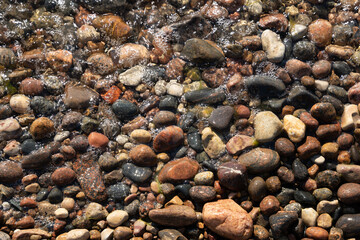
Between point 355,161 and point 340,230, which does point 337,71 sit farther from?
point 340,230

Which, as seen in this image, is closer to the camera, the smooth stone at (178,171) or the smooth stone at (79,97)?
the smooth stone at (178,171)

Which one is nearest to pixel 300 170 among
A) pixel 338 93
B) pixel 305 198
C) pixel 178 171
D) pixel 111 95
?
pixel 305 198

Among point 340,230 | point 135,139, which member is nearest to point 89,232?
point 135,139

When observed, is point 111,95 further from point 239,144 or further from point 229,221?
point 229,221

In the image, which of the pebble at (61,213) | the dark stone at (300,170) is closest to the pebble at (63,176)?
the pebble at (61,213)

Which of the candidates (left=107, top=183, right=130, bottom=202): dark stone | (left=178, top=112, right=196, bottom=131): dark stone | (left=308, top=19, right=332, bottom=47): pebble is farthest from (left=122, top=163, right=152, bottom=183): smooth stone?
(left=308, top=19, right=332, bottom=47): pebble

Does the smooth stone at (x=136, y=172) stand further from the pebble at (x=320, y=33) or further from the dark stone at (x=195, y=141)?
the pebble at (x=320, y=33)

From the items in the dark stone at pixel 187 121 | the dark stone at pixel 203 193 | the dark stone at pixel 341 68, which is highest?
the dark stone at pixel 341 68
